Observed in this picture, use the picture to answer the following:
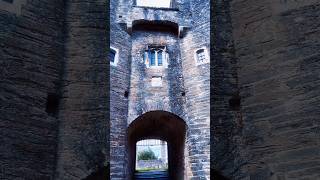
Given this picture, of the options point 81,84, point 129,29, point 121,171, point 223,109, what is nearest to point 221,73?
point 223,109

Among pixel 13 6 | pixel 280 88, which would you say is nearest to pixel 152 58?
pixel 13 6

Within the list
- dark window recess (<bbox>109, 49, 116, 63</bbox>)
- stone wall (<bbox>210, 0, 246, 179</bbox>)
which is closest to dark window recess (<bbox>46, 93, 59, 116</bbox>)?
stone wall (<bbox>210, 0, 246, 179</bbox>)

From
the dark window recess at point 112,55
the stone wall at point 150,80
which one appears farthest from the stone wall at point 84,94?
the dark window recess at point 112,55

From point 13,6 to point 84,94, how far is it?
3.70ft

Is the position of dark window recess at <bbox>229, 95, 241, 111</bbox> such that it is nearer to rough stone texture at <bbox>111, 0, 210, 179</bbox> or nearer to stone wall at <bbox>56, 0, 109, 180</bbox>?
stone wall at <bbox>56, 0, 109, 180</bbox>

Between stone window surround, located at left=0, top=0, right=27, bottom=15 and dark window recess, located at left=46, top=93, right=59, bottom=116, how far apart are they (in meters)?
0.81

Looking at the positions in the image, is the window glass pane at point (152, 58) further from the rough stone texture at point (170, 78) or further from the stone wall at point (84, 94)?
the stone wall at point (84, 94)

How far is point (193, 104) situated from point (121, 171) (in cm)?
391

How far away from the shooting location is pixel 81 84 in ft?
12.9

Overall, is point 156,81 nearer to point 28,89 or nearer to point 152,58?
point 152,58

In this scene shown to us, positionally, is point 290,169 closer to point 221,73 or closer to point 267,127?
point 267,127

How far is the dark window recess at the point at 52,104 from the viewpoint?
3.50m

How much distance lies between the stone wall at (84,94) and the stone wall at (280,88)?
157cm

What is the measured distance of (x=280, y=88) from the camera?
9.19 feet
